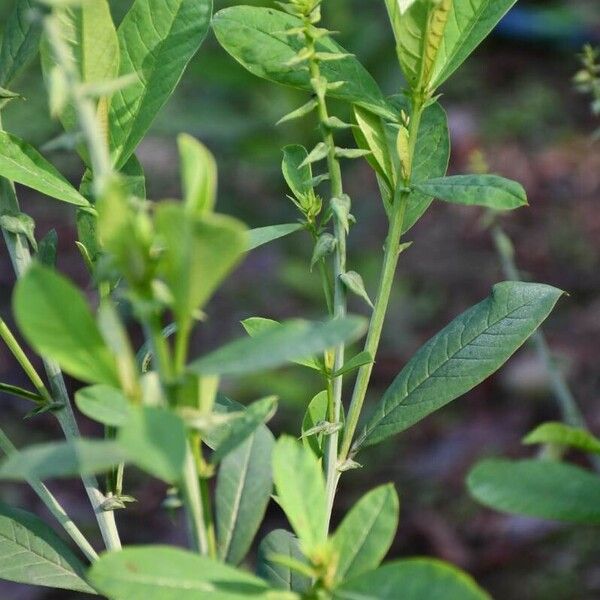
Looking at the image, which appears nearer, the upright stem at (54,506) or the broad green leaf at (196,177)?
the broad green leaf at (196,177)

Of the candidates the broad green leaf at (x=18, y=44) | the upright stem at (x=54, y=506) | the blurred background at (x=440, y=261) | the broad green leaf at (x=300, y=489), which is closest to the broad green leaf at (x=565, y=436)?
the broad green leaf at (x=300, y=489)

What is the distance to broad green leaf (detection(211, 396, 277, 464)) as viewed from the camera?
55 centimetres

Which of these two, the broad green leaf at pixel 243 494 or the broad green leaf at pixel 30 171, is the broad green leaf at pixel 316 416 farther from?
the broad green leaf at pixel 30 171

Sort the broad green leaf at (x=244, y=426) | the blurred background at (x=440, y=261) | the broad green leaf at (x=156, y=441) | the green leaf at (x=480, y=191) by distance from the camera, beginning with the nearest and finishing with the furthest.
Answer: the broad green leaf at (x=156, y=441)
the broad green leaf at (x=244, y=426)
the green leaf at (x=480, y=191)
the blurred background at (x=440, y=261)

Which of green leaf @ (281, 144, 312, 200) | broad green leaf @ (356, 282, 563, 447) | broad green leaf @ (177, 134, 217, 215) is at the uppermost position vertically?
broad green leaf @ (177, 134, 217, 215)

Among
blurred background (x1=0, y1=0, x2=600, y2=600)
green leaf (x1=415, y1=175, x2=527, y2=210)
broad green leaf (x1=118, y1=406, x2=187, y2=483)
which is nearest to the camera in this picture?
broad green leaf (x1=118, y1=406, x2=187, y2=483)

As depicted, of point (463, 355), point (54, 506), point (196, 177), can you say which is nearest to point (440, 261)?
point (463, 355)

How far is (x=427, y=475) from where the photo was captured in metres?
2.95

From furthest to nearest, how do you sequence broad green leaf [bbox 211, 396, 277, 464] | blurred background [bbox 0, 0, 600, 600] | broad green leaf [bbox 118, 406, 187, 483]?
1. blurred background [bbox 0, 0, 600, 600]
2. broad green leaf [bbox 211, 396, 277, 464]
3. broad green leaf [bbox 118, 406, 187, 483]

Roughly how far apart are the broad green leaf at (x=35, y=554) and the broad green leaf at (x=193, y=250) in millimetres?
373

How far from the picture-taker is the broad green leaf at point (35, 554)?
770 millimetres

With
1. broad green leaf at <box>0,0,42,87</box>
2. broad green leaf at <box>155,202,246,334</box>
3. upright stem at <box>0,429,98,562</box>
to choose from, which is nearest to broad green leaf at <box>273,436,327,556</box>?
broad green leaf at <box>155,202,246,334</box>

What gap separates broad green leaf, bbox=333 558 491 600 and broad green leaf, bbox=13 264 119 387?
155mm

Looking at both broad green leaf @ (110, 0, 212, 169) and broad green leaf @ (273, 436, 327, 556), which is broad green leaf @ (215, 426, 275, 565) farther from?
broad green leaf @ (110, 0, 212, 169)
